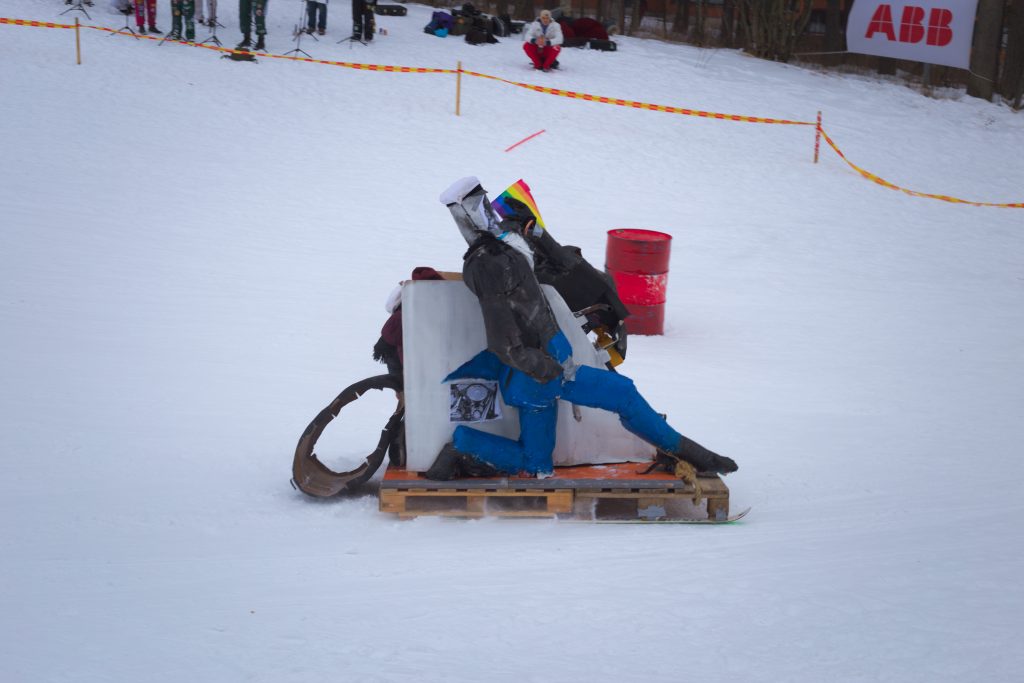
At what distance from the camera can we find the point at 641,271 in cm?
814

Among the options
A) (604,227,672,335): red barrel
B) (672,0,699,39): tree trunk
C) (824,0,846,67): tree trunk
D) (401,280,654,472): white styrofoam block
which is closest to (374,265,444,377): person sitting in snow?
(401,280,654,472): white styrofoam block

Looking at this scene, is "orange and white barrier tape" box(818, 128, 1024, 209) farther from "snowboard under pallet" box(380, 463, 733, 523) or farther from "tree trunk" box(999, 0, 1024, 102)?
"snowboard under pallet" box(380, 463, 733, 523)

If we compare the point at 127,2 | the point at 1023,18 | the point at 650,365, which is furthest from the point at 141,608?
the point at 1023,18

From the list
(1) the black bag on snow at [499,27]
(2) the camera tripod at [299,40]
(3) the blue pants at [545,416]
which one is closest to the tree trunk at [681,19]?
(1) the black bag on snow at [499,27]

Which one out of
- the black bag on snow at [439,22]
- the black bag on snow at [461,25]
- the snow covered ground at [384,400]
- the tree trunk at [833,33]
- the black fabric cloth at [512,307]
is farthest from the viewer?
the tree trunk at [833,33]

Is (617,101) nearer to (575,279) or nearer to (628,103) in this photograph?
(628,103)

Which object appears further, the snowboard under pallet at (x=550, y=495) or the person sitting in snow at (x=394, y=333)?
the person sitting in snow at (x=394, y=333)

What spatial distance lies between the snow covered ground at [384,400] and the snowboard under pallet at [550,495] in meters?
0.10

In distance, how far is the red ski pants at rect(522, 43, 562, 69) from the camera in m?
17.8

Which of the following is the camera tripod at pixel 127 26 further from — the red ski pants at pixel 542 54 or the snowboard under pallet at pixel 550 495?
the snowboard under pallet at pixel 550 495

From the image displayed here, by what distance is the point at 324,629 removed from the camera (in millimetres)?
3600

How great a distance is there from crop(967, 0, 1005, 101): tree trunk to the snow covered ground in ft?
8.59

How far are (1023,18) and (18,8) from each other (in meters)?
19.5

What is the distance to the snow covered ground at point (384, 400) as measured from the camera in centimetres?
363
